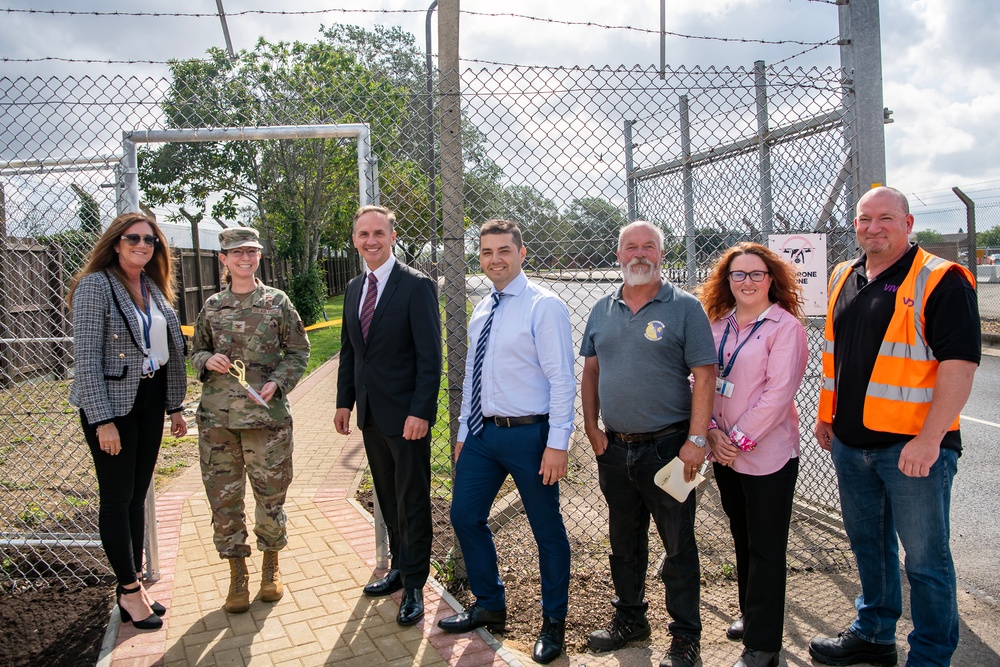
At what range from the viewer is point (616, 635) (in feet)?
11.1

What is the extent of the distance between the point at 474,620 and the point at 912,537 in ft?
6.68

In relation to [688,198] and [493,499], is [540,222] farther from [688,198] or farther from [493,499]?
[493,499]

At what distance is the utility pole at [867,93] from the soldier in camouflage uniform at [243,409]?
3.52 metres

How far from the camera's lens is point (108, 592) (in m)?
3.95

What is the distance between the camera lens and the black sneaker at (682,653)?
314 cm

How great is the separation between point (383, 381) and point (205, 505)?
2734 mm

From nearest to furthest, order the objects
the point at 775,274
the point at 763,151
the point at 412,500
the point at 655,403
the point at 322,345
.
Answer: the point at 655,403, the point at 775,274, the point at 412,500, the point at 763,151, the point at 322,345

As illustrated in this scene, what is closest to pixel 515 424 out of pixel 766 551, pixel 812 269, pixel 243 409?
pixel 766 551

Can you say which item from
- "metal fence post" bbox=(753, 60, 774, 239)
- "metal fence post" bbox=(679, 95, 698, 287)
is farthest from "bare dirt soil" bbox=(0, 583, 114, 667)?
"metal fence post" bbox=(753, 60, 774, 239)

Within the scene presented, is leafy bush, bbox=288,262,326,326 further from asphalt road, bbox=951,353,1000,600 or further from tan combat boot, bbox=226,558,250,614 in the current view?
tan combat boot, bbox=226,558,250,614

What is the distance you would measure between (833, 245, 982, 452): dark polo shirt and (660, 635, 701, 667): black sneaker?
3.87ft

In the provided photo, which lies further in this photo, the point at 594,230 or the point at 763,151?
the point at 763,151

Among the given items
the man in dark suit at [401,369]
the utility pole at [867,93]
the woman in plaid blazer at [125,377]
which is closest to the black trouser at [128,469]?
the woman in plaid blazer at [125,377]

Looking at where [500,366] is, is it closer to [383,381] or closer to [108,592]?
[383,381]
